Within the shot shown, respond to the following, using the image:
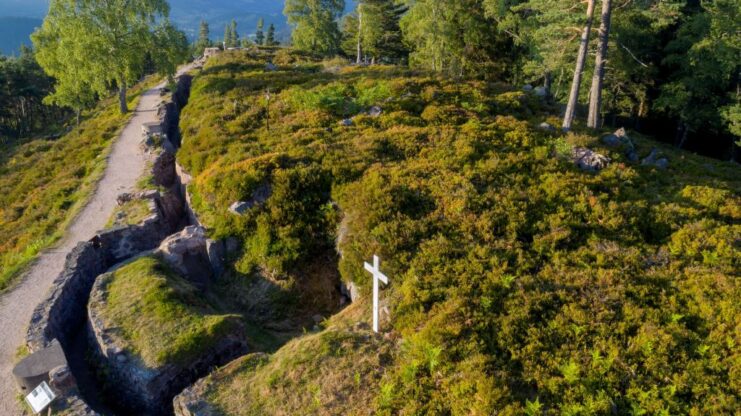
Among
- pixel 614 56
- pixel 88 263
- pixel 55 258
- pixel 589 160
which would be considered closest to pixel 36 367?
pixel 88 263

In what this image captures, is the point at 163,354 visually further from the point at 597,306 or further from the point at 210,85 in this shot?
the point at 210,85

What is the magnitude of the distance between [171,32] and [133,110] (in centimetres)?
783

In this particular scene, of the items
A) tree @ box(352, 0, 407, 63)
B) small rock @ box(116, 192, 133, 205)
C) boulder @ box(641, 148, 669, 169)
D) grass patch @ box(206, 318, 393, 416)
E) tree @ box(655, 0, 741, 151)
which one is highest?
tree @ box(352, 0, 407, 63)

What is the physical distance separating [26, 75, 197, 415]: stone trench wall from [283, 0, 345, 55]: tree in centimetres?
3461

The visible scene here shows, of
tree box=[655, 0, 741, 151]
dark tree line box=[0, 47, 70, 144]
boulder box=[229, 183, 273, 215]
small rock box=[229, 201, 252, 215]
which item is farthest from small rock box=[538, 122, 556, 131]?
dark tree line box=[0, 47, 70, 144]

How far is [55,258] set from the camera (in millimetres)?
17016

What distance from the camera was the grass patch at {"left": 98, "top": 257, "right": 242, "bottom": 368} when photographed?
35.3 ft

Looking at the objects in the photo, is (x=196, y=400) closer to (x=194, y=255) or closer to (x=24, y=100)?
(x=194, y=255)

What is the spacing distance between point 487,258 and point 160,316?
9.14 metres

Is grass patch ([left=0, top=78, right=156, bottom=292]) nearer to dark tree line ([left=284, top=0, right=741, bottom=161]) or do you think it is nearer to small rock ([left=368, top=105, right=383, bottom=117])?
small rock ([left=368, top=105, right=383, bottom=117])

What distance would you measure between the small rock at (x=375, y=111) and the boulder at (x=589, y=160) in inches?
402

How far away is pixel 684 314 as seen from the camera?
32.4 feet

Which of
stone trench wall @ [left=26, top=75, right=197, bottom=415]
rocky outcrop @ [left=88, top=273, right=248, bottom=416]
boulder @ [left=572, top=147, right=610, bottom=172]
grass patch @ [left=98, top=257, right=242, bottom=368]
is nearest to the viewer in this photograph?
rocky outcrop @ [left=88, top=273, right=248, bottom=416]

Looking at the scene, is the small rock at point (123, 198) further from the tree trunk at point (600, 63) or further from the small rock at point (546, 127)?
the tree trunk at point (600, 63)
